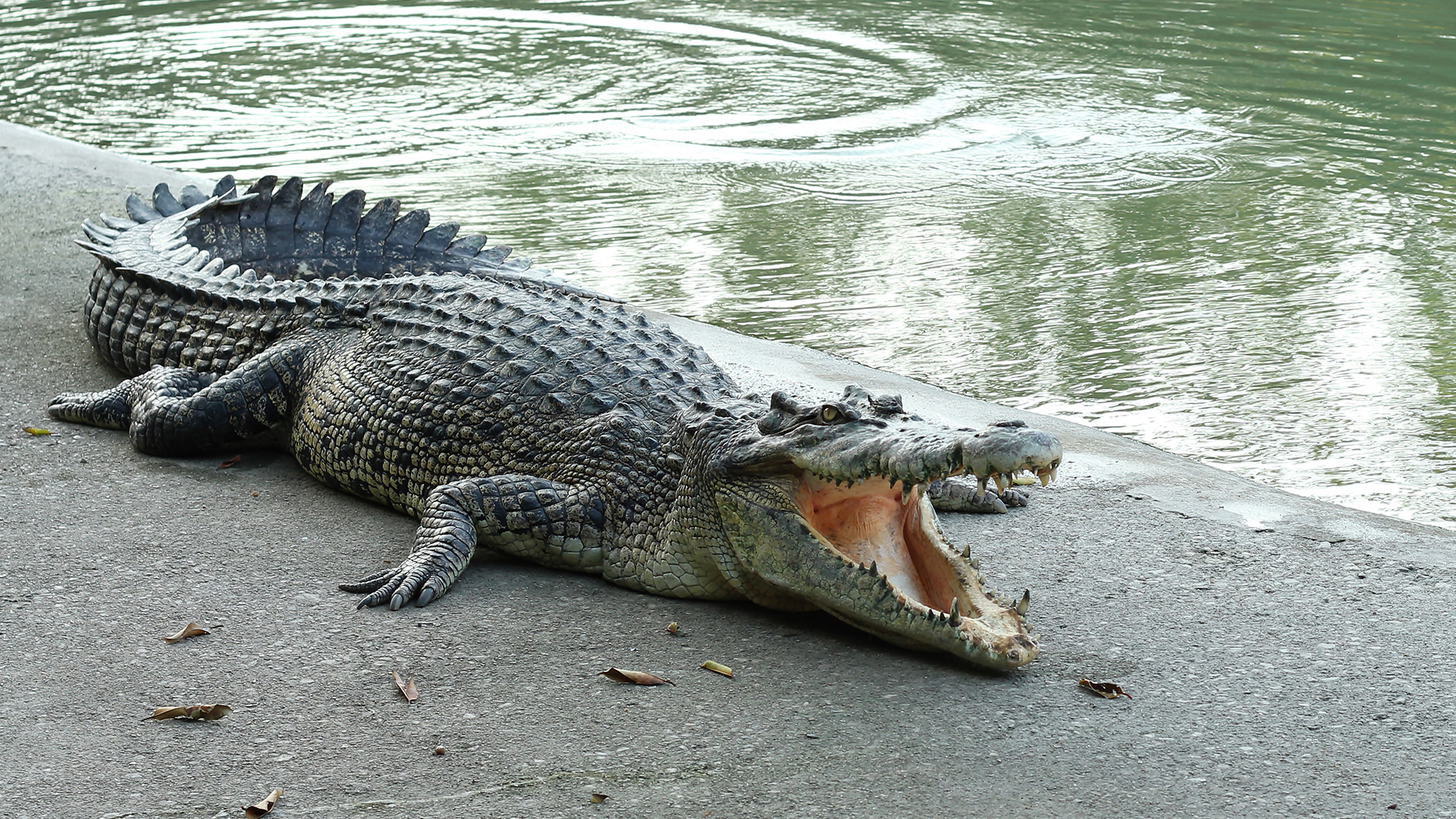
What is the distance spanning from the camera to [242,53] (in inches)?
536

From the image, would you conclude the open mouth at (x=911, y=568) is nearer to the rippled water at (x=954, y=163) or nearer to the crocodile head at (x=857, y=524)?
the crocodile head at (x=857, y=524)

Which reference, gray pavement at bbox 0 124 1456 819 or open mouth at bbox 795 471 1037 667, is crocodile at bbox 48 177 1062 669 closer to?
open mouth at bbox 795 471 1037 667

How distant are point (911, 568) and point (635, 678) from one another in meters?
0.77

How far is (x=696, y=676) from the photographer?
337cm

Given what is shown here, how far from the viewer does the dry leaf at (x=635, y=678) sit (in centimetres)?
333

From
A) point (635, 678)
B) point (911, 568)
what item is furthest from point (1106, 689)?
point (635, 678)

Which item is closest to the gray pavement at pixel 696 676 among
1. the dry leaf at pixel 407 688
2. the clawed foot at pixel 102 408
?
the dry leaf at pixel 407 688

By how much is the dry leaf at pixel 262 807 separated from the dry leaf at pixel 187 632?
838mm

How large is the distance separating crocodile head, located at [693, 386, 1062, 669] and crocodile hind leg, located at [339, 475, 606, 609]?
452 mm

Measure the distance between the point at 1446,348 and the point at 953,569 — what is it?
406 centimetres

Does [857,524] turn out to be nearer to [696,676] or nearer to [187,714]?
[696,676]

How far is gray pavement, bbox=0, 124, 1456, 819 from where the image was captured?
113 inches

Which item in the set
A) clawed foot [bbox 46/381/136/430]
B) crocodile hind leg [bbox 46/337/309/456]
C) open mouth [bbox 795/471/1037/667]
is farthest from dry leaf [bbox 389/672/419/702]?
clawed foot [bbox 46/381/136/430]

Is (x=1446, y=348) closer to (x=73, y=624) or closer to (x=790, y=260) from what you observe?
(x=790, y=260)
